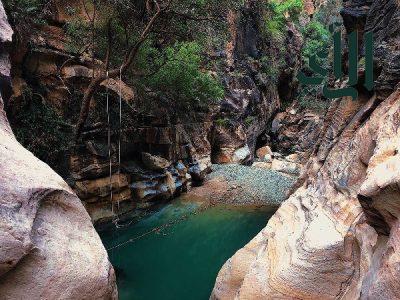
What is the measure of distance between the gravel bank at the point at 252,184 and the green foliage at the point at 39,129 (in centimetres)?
704

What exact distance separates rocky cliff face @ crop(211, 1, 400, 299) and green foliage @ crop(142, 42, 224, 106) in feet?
23.9

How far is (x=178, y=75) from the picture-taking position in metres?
14.7

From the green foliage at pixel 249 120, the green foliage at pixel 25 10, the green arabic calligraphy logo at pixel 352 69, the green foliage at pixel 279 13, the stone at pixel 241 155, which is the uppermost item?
the green foliage at pixel 279 13

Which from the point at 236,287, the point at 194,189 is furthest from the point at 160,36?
the point at 236,287

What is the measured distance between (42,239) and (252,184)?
13.6m

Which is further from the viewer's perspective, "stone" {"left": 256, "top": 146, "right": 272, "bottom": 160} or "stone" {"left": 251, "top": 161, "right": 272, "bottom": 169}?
"stone" {"left": 256, "top": 146, "right": 272, "bottom": 160}

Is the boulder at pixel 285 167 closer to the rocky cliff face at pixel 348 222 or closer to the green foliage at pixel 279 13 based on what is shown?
the green foliage at pixel 279 13

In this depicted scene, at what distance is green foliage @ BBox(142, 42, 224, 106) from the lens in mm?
14305

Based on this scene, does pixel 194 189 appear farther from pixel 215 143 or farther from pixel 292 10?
pixel 292 10

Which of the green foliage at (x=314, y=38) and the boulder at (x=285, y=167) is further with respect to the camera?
the green foliage at (x=314, y=38)

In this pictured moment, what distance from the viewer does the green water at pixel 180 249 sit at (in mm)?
8789

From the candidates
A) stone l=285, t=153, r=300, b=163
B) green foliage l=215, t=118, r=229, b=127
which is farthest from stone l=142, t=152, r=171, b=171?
stone l=285, t=153, r=300, b=163

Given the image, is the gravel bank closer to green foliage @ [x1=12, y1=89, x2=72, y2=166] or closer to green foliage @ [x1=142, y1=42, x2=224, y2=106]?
green foliage @ [x1=142, y1=42, x2=224, y2=106]

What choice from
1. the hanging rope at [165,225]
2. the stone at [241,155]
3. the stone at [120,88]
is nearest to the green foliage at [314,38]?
the stone at [241,155]
